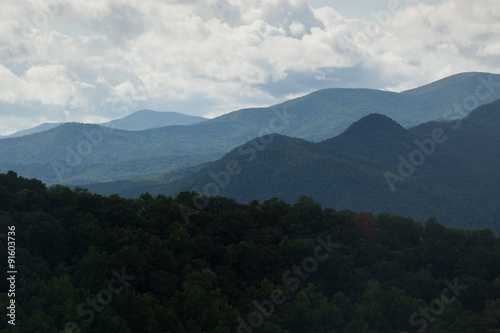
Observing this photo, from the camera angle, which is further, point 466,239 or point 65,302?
point 466,239

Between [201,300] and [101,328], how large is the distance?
9.32 metres

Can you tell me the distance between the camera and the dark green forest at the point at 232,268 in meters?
48.1

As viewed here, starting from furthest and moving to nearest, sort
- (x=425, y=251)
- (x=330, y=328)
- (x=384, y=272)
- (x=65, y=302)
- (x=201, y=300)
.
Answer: (x=425, y=251) → (x=384, y=272) → (x=330, y=328) → (x=201, y=300) → (x=65, y=302)

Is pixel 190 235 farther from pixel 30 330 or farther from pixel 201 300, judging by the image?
pixel 30 330

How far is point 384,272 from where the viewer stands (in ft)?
207

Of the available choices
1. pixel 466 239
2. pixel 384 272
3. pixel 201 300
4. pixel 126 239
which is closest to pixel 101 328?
pixel 201 300

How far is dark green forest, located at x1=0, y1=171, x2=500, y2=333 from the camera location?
1895 inches

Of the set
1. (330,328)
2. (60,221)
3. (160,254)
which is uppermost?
(60,221)

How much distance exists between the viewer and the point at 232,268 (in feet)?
200

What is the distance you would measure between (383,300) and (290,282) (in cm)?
1047

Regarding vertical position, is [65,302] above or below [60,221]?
below

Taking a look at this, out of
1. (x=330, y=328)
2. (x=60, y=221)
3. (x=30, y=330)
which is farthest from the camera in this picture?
(x=60, y=221)

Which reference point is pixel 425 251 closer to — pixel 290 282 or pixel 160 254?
pixel 290 282

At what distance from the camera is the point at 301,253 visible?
64000 mm
